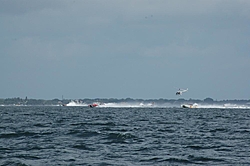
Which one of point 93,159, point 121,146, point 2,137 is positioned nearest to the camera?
point 93,159

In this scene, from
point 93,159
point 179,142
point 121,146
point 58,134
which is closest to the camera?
point 93,159

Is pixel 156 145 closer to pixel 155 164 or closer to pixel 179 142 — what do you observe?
pixel 179 142

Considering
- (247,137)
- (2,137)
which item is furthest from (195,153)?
(2,137)

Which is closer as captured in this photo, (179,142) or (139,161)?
(139,161)

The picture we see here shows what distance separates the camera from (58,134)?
116 ft

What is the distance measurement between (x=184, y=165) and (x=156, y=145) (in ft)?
23.5

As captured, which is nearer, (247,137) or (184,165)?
(184,165)

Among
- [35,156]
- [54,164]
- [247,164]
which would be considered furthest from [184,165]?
[35,156]

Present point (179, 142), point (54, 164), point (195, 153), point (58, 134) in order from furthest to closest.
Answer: point (58, 134)
point (179, 142)
point (195, 153)
point (54, 164)

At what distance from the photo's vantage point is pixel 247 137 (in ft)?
113

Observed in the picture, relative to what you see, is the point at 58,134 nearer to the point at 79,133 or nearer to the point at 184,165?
the point at 79,133

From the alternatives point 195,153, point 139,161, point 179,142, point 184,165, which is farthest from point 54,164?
point 179,142

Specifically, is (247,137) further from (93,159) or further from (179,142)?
(93,159)

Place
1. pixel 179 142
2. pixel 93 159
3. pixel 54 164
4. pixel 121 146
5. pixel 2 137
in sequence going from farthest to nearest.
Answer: pixel 2 137
pixel 179 142
pixel 121 146
pixel 93 159
pixel 54 164
